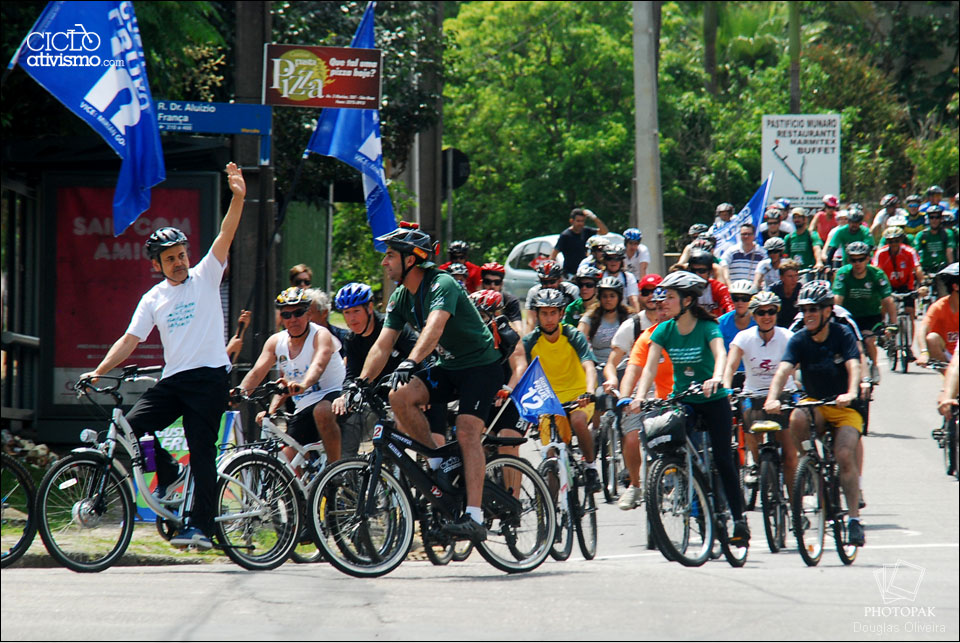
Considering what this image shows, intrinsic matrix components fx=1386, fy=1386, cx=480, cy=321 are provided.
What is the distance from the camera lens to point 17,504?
7.96 metres

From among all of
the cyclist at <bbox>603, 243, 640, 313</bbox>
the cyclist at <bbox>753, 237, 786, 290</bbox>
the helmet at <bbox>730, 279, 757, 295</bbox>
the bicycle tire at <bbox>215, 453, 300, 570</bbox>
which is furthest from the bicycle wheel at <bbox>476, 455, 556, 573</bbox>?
the cyclist at <bbox>753, 237, 786, 290</bbox>

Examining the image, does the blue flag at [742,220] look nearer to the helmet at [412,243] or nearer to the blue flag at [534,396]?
the blue flag at [534,396]

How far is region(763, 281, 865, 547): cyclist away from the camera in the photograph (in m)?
9.89

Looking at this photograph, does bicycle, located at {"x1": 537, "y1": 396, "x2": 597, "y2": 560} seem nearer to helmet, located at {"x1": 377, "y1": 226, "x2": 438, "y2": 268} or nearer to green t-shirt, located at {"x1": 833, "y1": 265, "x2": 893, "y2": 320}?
helmet, located at {"x1": 377, "y1": 226, "x2": 438, "y2": 268}

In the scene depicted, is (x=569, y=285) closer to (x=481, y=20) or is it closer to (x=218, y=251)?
(x=218, y=251)

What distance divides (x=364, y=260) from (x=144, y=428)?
50.7 feet

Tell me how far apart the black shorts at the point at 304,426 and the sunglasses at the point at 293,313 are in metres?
0.58

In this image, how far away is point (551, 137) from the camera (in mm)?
40375

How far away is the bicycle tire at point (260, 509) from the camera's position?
27.3 feet

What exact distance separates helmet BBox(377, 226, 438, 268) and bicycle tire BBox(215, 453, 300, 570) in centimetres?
150

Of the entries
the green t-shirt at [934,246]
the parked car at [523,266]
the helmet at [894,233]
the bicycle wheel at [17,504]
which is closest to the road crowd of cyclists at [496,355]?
the bicycle wheel at [17,504]

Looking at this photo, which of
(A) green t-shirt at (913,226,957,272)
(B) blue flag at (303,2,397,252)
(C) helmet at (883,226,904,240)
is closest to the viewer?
(B) blue flag at (303,2,397,252)

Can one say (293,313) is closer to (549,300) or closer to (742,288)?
(549,300)

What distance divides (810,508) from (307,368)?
11.9 ft
